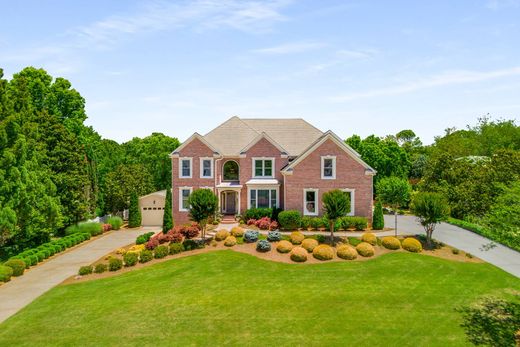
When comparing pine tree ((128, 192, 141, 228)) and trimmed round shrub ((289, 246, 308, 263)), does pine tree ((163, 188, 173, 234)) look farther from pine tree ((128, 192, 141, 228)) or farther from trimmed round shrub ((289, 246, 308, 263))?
trimmed round shrub ((289, 246, 308, 263))

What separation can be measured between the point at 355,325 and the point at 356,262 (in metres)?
8.35

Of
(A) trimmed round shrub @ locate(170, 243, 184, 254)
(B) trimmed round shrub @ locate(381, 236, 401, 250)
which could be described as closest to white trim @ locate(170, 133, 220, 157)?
(A) trimmed round shrub @ locate(170, 243, 184, 254)

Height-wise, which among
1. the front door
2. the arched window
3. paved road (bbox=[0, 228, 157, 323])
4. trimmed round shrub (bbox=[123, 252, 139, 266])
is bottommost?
paved road (bbox=[0, 228, 157, 323])

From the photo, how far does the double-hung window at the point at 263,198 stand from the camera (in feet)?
119

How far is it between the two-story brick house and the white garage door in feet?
19.0

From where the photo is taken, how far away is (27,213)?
28.1 meters

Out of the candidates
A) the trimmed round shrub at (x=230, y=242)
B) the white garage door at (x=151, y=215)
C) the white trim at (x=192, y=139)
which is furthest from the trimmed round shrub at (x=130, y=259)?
the white garage door at (x=151, y=215)

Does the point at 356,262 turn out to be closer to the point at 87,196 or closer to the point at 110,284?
the point at 110,284

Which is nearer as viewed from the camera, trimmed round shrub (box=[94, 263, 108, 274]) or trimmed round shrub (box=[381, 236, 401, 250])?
trimmed round shrub (box=[94, 263, 108, 274])

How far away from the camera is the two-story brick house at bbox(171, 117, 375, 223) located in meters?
34.0

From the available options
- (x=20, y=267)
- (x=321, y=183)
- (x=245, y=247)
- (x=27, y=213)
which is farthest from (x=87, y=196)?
(x=321, y=183)

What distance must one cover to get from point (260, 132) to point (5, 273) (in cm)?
2716

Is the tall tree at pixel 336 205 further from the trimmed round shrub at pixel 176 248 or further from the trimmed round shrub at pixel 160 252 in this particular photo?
the trimmed round shrub at pixel 160 252

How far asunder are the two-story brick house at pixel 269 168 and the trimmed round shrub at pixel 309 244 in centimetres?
762
